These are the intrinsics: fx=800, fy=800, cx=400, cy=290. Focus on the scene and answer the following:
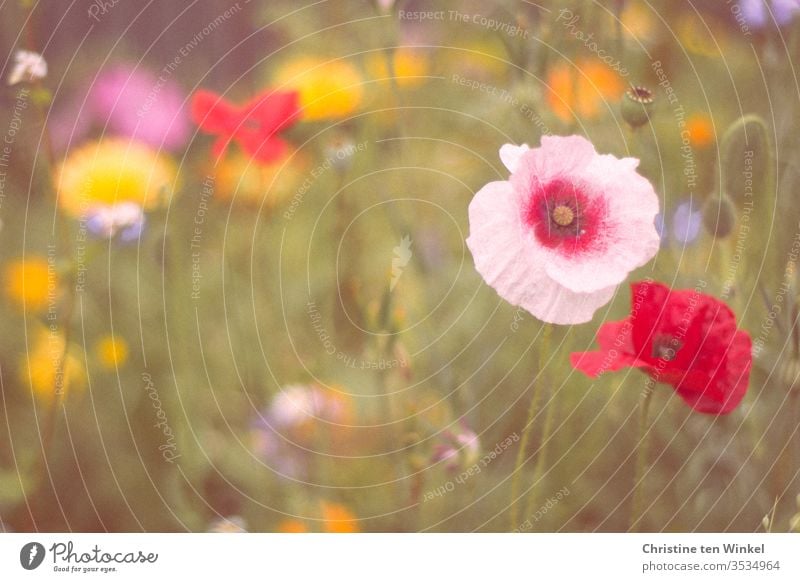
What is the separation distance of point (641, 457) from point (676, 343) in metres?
0.07

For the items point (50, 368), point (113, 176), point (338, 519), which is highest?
point (113, 176)

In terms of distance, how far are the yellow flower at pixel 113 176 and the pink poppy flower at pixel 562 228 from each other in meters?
0.18

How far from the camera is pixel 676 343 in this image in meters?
0.46

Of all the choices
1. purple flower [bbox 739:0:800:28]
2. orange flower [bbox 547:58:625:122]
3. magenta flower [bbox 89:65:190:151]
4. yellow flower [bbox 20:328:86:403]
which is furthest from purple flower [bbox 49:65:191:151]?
purple flower [bbox 739:0:800:28]

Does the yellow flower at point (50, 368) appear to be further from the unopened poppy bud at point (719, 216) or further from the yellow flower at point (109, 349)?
the unopened poppy bud at point (719, 216)

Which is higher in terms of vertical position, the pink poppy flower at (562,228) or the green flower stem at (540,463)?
the pink poppy flower at (562,228)

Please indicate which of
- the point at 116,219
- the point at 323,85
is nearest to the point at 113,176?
the point at 116,219

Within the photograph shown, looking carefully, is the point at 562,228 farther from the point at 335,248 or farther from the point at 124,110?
the point at 124,110

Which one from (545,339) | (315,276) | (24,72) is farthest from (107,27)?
(545,339)

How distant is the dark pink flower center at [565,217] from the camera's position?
1.47ft

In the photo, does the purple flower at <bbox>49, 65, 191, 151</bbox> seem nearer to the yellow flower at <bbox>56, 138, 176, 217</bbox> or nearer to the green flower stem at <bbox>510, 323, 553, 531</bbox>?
the yellow flower at <bbox>56, 138, 176, 217</bbox>

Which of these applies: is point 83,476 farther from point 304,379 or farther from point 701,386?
point 701,386

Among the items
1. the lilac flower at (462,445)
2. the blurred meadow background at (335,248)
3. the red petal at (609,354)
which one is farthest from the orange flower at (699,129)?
the lilac flower at (462,445)

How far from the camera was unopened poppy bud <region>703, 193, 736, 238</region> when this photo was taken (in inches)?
18.3
